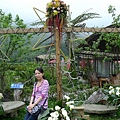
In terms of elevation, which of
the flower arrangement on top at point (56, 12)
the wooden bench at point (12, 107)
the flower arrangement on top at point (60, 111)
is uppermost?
the flower arrangement on top at point (56, 12)

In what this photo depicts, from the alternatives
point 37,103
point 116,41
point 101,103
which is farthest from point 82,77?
point 37,103

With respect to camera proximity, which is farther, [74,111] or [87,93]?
[87,93]

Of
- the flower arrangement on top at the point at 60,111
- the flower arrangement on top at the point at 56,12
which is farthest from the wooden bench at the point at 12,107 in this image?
the flower arrangement on top at the point at 56,12

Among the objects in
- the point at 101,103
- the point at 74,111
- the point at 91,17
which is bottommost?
the point at 101,103

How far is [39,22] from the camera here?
176 inches

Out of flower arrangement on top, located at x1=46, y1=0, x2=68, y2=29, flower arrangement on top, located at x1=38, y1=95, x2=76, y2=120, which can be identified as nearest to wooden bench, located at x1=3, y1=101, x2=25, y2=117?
flower arrangement on top, located at x1=38, y1=95, x2=76, y2=120

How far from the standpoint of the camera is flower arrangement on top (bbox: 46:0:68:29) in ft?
13.7

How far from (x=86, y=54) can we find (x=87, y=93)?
210 inches

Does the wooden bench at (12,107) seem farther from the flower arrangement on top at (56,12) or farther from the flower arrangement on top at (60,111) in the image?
the flower arrangement on top at (56,12)

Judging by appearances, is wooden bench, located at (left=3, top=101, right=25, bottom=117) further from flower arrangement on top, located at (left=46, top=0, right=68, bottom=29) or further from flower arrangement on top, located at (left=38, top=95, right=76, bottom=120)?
flower arrangement on top, located at (left=46, top=0, right=68, bottom=29)

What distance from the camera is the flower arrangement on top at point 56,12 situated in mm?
4184

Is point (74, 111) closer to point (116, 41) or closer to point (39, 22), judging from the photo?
point (39, 22)

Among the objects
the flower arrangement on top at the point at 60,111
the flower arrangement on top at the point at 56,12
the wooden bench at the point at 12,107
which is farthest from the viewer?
the wooden bench at the point at 12,107

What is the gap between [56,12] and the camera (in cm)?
416
